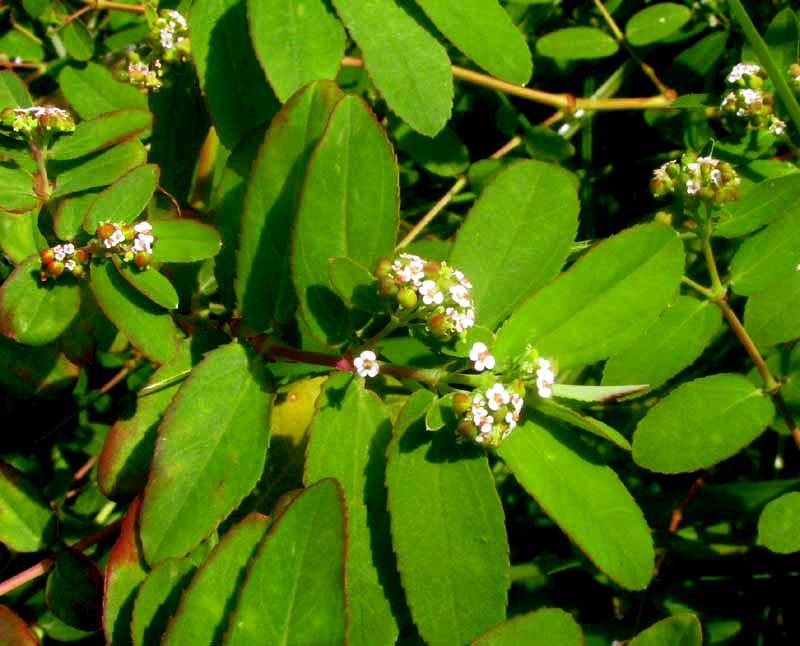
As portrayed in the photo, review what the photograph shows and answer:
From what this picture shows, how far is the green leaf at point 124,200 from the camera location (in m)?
1.94

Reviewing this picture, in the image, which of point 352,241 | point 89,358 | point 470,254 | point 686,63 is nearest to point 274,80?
point 352,241

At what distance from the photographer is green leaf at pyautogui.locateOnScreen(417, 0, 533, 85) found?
82.4 inches

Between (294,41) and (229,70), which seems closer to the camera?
(294,41)

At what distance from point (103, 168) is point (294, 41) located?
→ 58cm

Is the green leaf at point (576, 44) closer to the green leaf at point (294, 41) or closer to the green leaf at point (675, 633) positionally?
the green leaf at point (294, 41)

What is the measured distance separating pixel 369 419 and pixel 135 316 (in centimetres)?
59

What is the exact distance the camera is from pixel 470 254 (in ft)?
6.21

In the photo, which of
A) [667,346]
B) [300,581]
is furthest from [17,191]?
[667,346]

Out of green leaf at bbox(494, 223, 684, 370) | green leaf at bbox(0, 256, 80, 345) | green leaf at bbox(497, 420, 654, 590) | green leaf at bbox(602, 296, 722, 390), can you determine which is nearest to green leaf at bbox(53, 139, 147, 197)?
green leaf at bbox(0, 256, 80, 345)

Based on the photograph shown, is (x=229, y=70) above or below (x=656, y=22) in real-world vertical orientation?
above

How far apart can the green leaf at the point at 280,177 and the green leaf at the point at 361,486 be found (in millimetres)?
349

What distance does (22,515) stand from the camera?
7.30 ft

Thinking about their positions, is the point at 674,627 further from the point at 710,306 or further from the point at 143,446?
the point at 143,446

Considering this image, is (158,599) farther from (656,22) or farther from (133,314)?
(656,22)
